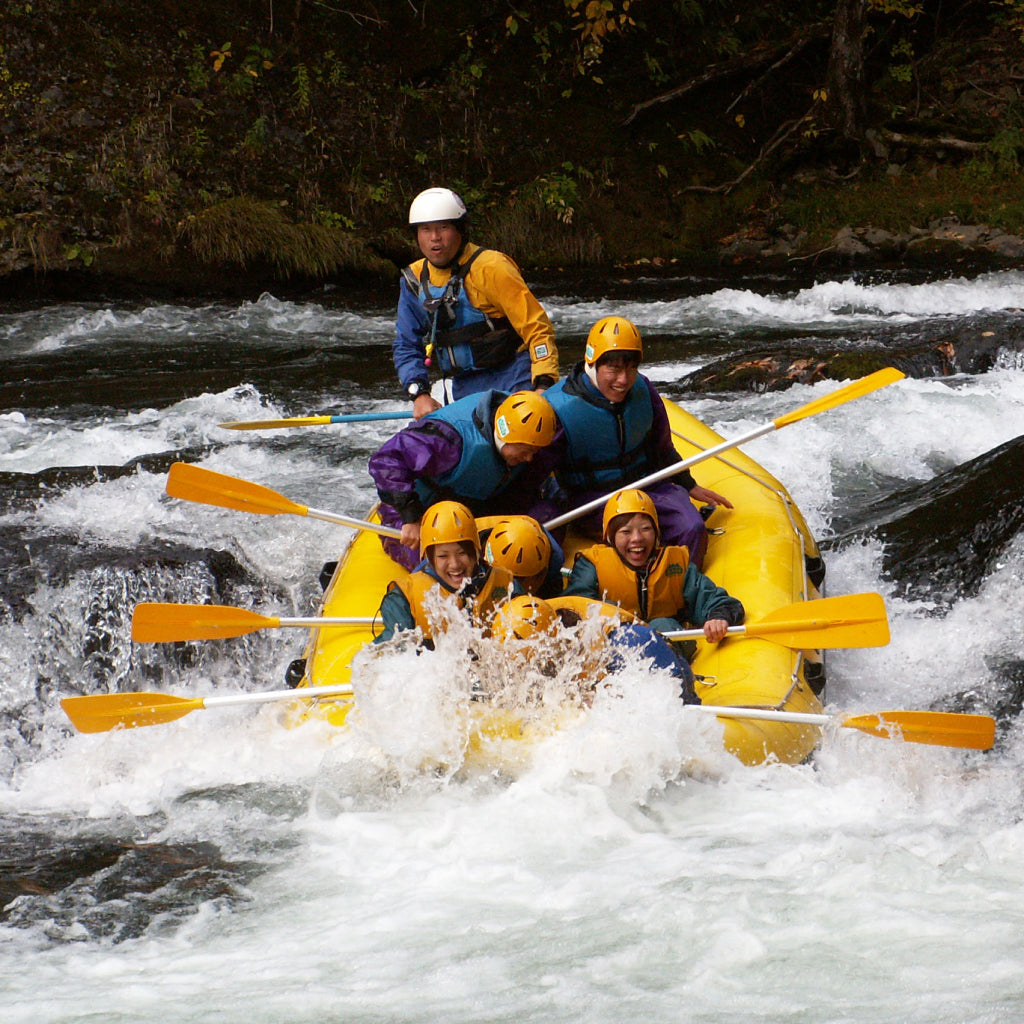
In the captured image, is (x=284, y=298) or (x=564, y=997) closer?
(x=564, y=997)

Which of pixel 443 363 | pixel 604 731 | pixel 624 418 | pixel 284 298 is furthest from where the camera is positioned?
pixel 284 298

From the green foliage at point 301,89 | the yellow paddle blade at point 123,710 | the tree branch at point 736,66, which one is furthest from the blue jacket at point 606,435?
the tree branch at point 736,66

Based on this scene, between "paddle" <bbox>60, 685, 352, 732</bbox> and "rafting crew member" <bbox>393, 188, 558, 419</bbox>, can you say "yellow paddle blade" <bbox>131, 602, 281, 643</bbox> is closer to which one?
"paddle" <bbox>60, 685, 352, 732</bbox>

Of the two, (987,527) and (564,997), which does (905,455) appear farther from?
(564,997)

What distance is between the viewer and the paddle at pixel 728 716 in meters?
3.54

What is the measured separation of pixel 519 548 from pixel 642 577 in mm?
459

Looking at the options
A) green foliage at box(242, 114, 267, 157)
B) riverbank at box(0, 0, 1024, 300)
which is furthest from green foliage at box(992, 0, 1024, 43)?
green foliage at box(242, 114, 267, 157)

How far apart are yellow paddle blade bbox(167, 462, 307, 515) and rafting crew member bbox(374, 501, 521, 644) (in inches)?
40.9

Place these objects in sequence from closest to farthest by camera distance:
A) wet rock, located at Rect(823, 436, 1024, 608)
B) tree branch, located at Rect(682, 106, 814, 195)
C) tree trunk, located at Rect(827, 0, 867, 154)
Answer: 1. wet rock, located at Rect(823, 436, 1024, 608)
2. tree trunk, located at Rect(827, 0, 867, 154)
3. tree branch, located at Rect(682, 106, 814, 195)

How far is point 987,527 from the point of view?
15.4 ft

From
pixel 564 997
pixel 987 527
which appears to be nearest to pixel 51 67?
pixel 987 527

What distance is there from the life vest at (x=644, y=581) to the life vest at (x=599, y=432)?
576 millimetres

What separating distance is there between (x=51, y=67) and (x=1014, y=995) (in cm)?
1221

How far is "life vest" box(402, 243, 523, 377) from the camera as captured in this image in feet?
16.0
